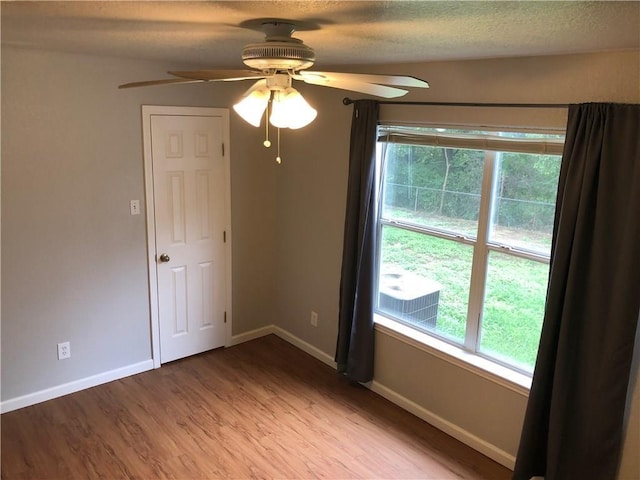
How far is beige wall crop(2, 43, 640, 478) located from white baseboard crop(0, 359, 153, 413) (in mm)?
52

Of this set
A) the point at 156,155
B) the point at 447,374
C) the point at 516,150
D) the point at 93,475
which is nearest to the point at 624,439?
the point at 447,374

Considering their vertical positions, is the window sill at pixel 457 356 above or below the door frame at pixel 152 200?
below

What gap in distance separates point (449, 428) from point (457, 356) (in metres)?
0.51

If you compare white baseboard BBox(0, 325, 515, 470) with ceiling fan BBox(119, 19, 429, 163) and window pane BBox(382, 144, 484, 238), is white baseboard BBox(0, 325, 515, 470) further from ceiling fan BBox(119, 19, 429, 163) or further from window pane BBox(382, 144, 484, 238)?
ceiling fan BBox(119, 19, 429, 163)

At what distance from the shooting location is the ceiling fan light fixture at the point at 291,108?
1.85m

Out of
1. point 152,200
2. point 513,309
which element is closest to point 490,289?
point 513,309

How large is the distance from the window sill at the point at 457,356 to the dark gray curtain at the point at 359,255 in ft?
0.57

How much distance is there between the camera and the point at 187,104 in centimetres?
387

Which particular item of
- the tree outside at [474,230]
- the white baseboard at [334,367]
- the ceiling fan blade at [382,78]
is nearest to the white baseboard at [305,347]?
the white baseboard at [334,367]

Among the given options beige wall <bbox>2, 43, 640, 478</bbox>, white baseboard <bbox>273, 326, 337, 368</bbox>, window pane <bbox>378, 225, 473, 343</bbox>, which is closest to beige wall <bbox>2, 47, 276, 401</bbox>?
beige wall <bbox>2, 43, 640, 478</bbox>

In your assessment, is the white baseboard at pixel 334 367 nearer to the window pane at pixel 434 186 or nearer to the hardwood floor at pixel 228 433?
the hardwood floor at pixel 228 433

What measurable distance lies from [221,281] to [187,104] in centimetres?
150

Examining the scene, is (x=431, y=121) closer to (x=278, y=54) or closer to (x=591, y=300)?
(x=591, y=300)

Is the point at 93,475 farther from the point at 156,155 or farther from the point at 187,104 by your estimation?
the point at 187,104
